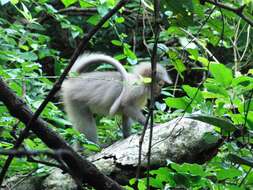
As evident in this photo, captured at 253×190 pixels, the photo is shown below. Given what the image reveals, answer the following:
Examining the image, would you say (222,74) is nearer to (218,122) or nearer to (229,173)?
(218,122)

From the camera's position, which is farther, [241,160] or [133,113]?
[133,113]

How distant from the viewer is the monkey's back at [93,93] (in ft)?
19.2

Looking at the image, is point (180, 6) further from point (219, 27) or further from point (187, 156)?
point (187, 156)

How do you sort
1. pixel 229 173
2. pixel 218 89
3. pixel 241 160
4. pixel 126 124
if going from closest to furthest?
pixel 241 160 < pixel 229 173 < pixel 218 89 < pixel 126 124

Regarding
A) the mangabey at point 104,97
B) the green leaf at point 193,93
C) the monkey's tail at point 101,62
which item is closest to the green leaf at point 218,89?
the green leaf at point 193,93

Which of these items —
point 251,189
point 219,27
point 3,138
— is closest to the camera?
point 219,27

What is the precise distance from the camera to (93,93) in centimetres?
588

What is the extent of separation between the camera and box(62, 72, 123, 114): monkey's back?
5.84 m

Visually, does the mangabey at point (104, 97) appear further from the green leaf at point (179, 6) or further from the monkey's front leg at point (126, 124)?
the green leaf at point (179, 6)

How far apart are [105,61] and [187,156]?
5.66 ft

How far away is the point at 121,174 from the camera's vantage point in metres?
3.86

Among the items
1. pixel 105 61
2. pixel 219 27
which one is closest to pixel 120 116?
pixel 105 61

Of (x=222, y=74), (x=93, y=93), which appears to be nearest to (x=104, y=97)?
(x=93, y=93)

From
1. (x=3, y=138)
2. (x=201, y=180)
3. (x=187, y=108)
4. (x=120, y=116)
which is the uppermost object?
(x=187, y=108)
